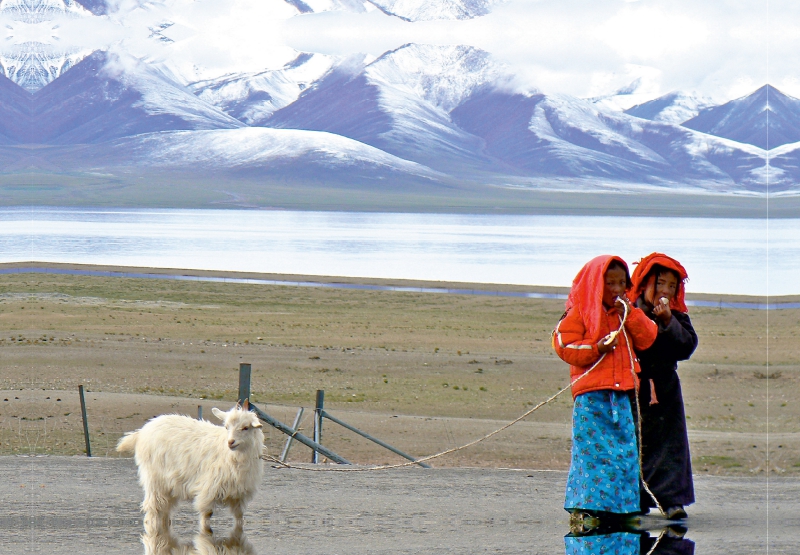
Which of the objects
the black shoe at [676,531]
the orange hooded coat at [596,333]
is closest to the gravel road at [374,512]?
the black shoe at [676,531]

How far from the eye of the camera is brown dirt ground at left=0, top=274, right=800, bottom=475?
12.1m

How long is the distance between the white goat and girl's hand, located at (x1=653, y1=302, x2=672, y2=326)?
268 cm

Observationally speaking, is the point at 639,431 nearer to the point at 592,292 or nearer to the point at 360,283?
the point at 592,292

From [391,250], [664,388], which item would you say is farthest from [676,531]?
[391,250]

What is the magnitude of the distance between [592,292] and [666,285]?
75 cm

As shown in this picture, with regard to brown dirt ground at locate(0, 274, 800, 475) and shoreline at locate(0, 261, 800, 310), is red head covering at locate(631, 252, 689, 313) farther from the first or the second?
shoreline at locate(0, 261, 800, 310)

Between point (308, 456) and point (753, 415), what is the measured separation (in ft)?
26.9

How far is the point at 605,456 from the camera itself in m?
6.01

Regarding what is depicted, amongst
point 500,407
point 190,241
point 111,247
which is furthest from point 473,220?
point 500,407

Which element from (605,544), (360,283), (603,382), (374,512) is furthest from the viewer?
(360,283)

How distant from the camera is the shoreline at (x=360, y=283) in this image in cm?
4525

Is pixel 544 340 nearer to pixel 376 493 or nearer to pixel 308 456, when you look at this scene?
pixel 308 456

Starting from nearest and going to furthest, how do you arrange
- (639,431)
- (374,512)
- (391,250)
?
(639,431), (374,512), (391,250)

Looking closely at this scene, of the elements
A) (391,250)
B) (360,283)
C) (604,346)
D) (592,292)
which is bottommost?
(604,346)
